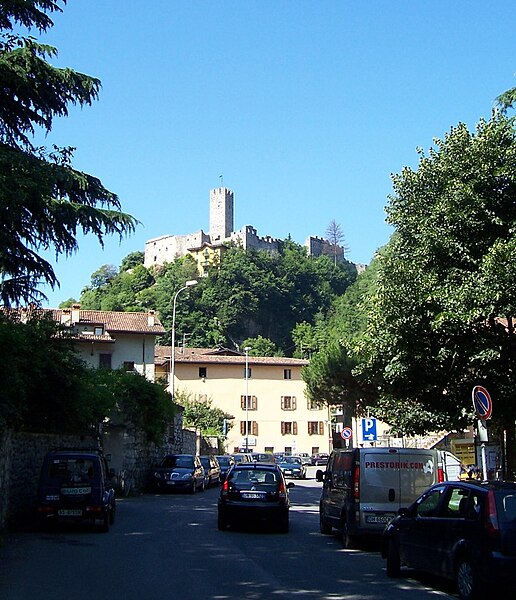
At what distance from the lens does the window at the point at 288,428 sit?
79.1m

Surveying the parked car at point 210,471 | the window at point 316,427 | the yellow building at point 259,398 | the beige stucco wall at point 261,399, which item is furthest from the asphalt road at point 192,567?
the window at point 316,427

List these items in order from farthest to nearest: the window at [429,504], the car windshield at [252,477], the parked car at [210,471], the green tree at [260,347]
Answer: the green tree at [260,347] < the parked car at [210,471] < the car windshield at [252,477] < the window at [429,504]

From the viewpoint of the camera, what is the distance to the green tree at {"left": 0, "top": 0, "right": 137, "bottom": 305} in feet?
53.2

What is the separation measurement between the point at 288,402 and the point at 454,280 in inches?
2354

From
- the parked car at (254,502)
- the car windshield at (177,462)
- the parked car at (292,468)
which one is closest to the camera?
the parked car at (254,502)

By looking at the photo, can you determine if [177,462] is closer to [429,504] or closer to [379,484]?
[379,484]

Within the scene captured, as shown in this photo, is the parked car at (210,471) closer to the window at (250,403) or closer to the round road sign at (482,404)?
the round road sign at (482,404)

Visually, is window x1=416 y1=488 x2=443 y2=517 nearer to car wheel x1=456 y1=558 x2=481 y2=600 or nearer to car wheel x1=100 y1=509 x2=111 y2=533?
car wheel x1=456 y1=558 x2=481 y2=600

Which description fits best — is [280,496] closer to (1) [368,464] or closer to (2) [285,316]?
(1) [368,464]

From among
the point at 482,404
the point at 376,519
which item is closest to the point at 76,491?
the point at 376,519

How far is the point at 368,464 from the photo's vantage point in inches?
589

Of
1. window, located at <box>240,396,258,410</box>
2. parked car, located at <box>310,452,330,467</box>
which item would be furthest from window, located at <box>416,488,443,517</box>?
window, located at <box>240,396,258,410</box>

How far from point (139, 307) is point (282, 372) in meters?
42.7

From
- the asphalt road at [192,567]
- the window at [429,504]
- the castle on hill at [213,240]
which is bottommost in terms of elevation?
the asphalt road at [192,567]
